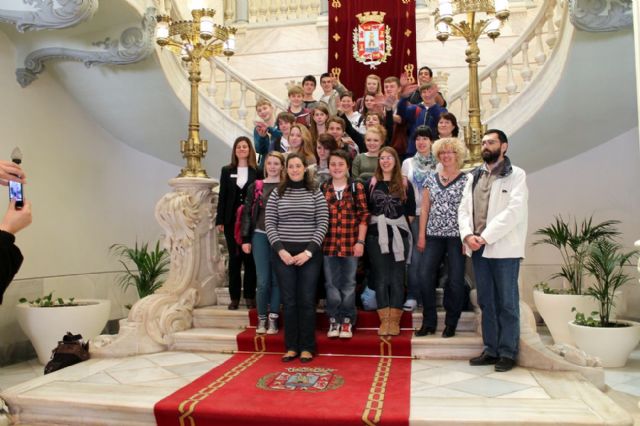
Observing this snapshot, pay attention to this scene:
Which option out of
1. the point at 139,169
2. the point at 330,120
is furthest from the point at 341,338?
the point at 139,169

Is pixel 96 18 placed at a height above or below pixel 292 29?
below

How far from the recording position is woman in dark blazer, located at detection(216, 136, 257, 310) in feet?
17.3

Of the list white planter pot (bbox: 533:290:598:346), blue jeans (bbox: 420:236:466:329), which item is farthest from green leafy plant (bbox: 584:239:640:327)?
blue jeans (bbox: 420:236:466:329)

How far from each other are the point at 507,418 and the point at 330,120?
10.3 feet

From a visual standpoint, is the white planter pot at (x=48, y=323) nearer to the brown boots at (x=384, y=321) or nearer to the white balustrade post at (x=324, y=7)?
the brown boots at (x=384, y=321)

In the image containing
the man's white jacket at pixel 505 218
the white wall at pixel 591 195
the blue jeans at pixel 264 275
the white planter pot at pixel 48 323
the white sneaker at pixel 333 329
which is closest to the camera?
the man's white jacket at pixel 505 218

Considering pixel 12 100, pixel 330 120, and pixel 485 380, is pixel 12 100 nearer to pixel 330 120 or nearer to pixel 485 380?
pixel 330 120

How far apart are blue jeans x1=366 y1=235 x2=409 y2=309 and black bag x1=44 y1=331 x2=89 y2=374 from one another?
246 centimetres

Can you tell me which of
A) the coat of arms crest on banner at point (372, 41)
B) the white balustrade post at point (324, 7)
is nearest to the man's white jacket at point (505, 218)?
the coat of arms crest on banner at point (372, 41)

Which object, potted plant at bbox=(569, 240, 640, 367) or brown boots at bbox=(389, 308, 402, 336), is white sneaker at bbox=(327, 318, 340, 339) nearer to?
brown boots at bbox=(389, 308, 402, 336)

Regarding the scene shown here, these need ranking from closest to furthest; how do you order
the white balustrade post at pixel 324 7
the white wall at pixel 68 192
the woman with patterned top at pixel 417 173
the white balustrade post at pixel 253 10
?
the woman with patterned top at pixel 417 173 → the white wall at pixel 68 192 → the white balustrade post at pixel 324 7 → the white balustrade post at pixel 253 10

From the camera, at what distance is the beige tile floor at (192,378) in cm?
363

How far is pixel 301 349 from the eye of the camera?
4453 millimetres

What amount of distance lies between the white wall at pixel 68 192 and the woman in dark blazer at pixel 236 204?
9.17ft
